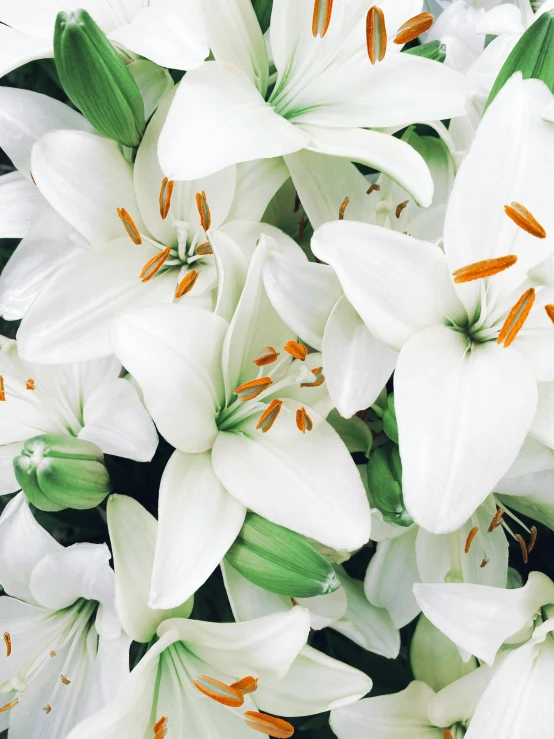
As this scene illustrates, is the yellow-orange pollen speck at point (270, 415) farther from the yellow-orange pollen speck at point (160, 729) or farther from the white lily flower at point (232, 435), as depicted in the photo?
the yellow-orange pollen speck at point (160, 729)

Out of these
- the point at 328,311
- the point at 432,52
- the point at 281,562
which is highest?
the point at 432,52

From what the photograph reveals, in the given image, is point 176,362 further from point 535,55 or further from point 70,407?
point 535,55

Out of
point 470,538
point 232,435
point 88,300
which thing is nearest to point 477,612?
point 470,538

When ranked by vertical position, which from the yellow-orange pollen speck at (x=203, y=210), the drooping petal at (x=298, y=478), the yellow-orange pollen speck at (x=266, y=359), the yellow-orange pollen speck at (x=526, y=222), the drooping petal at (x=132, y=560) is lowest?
the drooping petal at (x=132, y=560)

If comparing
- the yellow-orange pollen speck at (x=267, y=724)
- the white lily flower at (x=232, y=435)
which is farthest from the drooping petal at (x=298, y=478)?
the yellow-orange pollen speck at (x=267, y=724)

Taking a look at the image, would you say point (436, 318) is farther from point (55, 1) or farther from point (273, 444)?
point (55, 1)

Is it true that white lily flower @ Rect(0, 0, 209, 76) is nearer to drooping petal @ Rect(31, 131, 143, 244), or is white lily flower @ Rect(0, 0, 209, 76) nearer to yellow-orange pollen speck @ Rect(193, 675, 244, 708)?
drooping petal @ Rect(31, 131, 143, 244)

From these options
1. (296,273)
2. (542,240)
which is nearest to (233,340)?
(296,273)

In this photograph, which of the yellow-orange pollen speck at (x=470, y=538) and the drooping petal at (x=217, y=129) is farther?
the yellow-orange pollen speck at (x=470, y=538)
